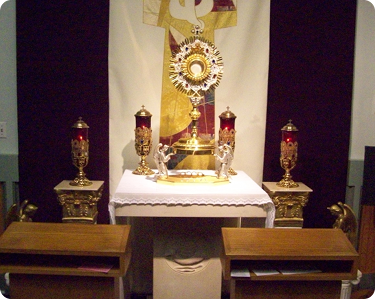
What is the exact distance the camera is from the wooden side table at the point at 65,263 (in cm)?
165

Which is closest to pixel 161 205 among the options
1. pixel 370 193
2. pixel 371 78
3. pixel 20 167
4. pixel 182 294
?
pixel 182 294

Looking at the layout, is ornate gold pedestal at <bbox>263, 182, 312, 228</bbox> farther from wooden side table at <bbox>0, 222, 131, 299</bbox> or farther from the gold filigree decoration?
wooden side table at <bbox>0, 222, 131, 299</bbox>

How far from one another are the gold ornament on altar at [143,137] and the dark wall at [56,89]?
1.09 ft

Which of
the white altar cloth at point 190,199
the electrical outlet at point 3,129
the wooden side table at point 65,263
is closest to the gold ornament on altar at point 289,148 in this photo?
the white altar cloth at point 190,199

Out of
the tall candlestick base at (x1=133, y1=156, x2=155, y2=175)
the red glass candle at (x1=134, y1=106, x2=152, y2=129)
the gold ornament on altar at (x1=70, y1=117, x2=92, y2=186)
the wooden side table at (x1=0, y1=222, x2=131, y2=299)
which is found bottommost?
the wooden side table at (x1=0, y1=222, x2=131, y2=299)

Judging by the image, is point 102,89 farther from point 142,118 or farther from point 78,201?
point 78,201

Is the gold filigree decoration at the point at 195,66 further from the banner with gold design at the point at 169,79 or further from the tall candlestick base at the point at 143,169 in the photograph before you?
the tall candlestick base at the point at 143,169

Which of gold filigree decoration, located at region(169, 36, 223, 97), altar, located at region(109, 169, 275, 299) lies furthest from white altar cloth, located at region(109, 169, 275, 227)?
gold filigree decoration, located at region(169, 36, 223, 97)

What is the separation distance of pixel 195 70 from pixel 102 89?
29.2 inches

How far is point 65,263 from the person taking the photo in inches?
70.9

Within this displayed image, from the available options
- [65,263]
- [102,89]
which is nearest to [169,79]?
[102,89]

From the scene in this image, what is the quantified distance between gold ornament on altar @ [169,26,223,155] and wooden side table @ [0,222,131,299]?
0.82m

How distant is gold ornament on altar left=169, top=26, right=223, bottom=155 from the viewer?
7.70 feet

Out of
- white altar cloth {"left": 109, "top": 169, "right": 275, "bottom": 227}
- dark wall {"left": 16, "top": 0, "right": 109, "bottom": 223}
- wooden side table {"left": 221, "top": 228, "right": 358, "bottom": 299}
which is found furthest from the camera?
dark wall {"left": 16, "top": 0, "right": 109, "bottom": 223}
